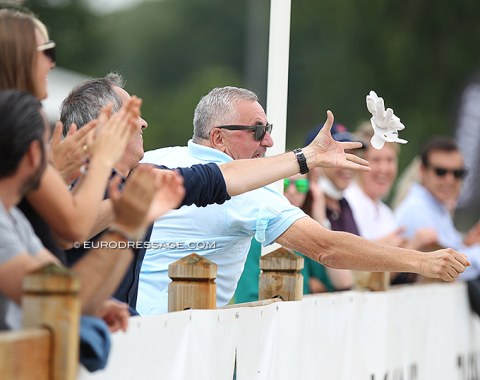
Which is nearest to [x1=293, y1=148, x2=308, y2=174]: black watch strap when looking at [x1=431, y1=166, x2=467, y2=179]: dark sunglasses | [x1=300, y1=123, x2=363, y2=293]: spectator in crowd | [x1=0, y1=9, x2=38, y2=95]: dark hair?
[x1=0, y1=9, x2=38, y2=95]: dark hair

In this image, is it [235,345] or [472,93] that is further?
[472,93]

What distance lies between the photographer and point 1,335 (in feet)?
9.80

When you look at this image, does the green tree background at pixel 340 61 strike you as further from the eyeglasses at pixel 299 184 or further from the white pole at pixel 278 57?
the white pole at pixel 278 57

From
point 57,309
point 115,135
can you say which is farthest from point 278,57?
point 57,309

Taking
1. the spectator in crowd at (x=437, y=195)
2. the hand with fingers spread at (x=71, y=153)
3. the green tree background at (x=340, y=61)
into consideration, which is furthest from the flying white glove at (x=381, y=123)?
the green tree background at (x=340, y=61)

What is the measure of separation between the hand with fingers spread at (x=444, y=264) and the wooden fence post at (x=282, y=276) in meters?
0.55

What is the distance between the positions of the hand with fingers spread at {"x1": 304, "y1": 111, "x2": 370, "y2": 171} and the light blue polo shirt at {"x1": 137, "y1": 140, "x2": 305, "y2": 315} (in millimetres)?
394

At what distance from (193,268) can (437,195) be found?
5.10m

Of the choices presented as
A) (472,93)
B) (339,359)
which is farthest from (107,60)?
(339,359)

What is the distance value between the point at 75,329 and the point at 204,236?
89.4 inches

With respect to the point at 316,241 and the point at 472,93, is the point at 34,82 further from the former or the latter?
the point at 472,93

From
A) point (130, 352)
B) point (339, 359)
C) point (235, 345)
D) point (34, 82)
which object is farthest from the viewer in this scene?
point (339, 359)

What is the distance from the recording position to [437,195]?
9.45m

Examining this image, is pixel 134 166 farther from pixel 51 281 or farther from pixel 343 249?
pixel 51 281
